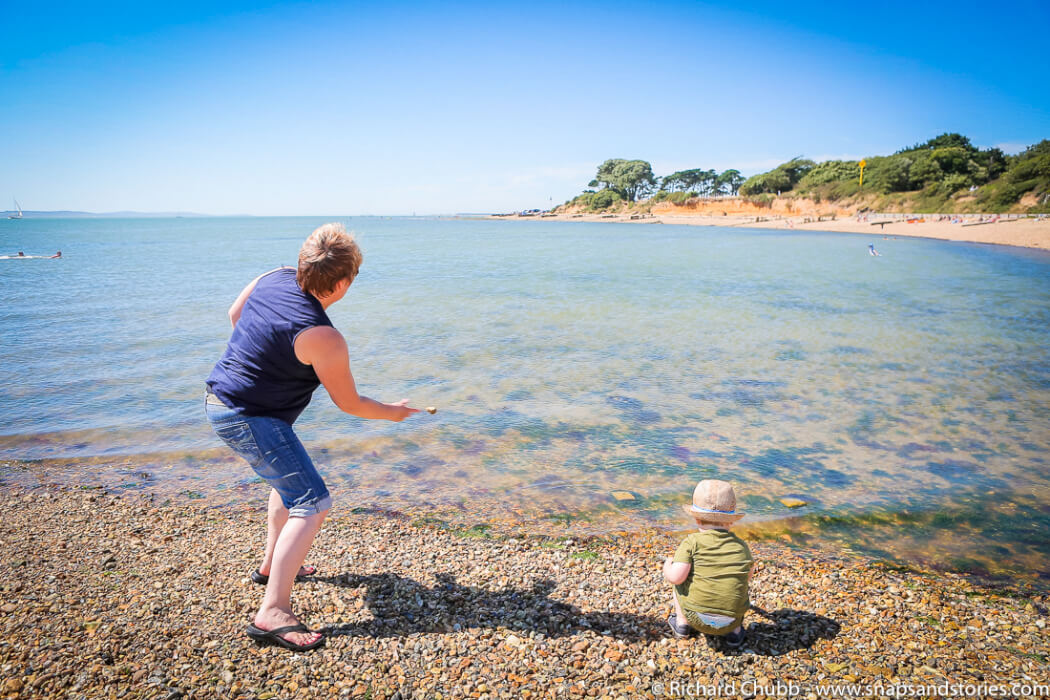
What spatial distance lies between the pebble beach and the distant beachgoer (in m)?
0.42

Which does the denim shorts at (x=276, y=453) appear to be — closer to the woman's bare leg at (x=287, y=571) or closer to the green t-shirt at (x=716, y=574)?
the woman's bare leg at (x=287, y=571)

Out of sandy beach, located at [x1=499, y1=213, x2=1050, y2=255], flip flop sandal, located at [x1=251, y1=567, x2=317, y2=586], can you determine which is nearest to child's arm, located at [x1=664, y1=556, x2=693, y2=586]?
flip flop sandal, located at [x1=251, y1=567, x2=317, y2=586]

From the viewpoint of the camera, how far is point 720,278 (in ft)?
85.1

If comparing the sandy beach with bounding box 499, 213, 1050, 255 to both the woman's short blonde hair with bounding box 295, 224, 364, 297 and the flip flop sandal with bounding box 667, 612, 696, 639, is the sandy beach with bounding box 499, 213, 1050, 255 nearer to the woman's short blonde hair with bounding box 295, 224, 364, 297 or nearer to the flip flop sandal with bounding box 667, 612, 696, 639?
the flip flop sandal with bounding box 667, 612, 696, 639

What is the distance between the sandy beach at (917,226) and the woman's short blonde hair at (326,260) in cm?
4985

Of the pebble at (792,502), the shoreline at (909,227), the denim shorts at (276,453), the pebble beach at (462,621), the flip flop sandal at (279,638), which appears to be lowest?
the pebble at (792,502)

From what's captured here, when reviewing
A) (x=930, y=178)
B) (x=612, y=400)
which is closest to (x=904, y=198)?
(x=930, y=178)

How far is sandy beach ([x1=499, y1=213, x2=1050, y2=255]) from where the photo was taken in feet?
137

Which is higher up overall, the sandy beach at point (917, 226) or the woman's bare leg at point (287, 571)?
the sandy beach at point (917, 226)

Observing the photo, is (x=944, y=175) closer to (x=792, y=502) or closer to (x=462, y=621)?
(x=792, y=502)

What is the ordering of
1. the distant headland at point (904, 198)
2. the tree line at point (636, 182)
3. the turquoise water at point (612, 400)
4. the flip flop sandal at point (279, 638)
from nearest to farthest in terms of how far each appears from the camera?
the flip flop sandal at point (279, 638) → the turquoise water at point (612, 400) → the distant headland at point (904, 198) → the tree line at point (636, 182)

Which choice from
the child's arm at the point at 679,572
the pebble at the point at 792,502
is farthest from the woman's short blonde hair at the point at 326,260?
the pebble at the point at 792,502

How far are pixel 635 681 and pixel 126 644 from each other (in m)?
2.91

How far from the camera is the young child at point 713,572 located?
3207 millimetres
